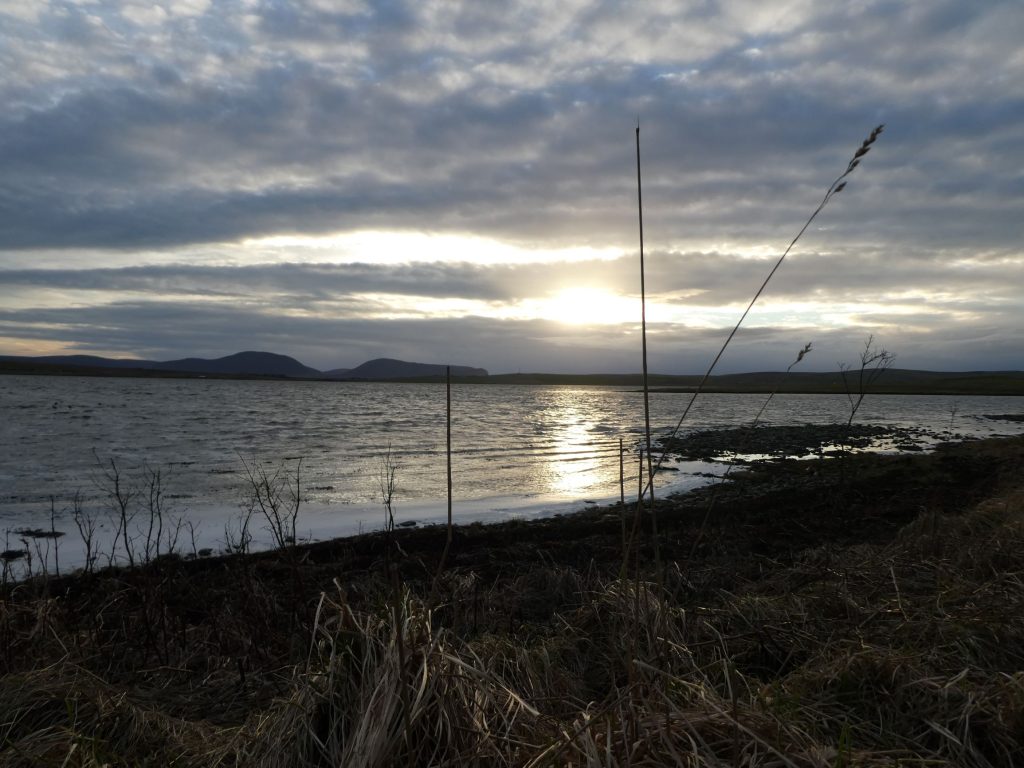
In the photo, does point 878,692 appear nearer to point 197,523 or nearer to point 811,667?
point 811,667

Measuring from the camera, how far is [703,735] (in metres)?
1.74

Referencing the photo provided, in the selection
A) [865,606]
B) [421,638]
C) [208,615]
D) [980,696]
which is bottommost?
[208,615]

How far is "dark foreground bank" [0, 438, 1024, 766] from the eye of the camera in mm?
1777

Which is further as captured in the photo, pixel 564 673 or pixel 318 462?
pixel 318 462

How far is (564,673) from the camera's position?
9.84 ft

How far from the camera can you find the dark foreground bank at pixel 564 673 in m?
1.78

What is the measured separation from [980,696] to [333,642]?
A: 220 centimetres

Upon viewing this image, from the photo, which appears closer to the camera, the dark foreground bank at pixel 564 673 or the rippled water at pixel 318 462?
the dark foreground bank at pixel 564 673

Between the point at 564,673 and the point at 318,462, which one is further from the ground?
the point at 564,673

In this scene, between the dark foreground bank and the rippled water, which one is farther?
the rippled water

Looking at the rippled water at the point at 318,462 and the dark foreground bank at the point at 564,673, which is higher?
the dark foreground bank at the point at 564,673

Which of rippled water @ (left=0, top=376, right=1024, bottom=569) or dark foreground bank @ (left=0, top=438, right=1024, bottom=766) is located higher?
dark foreground bank @ (left=0, top=438, right=1024, bottom=766)

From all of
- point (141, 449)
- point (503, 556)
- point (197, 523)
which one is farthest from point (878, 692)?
point (141, 449)

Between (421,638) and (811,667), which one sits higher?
(421,638)
